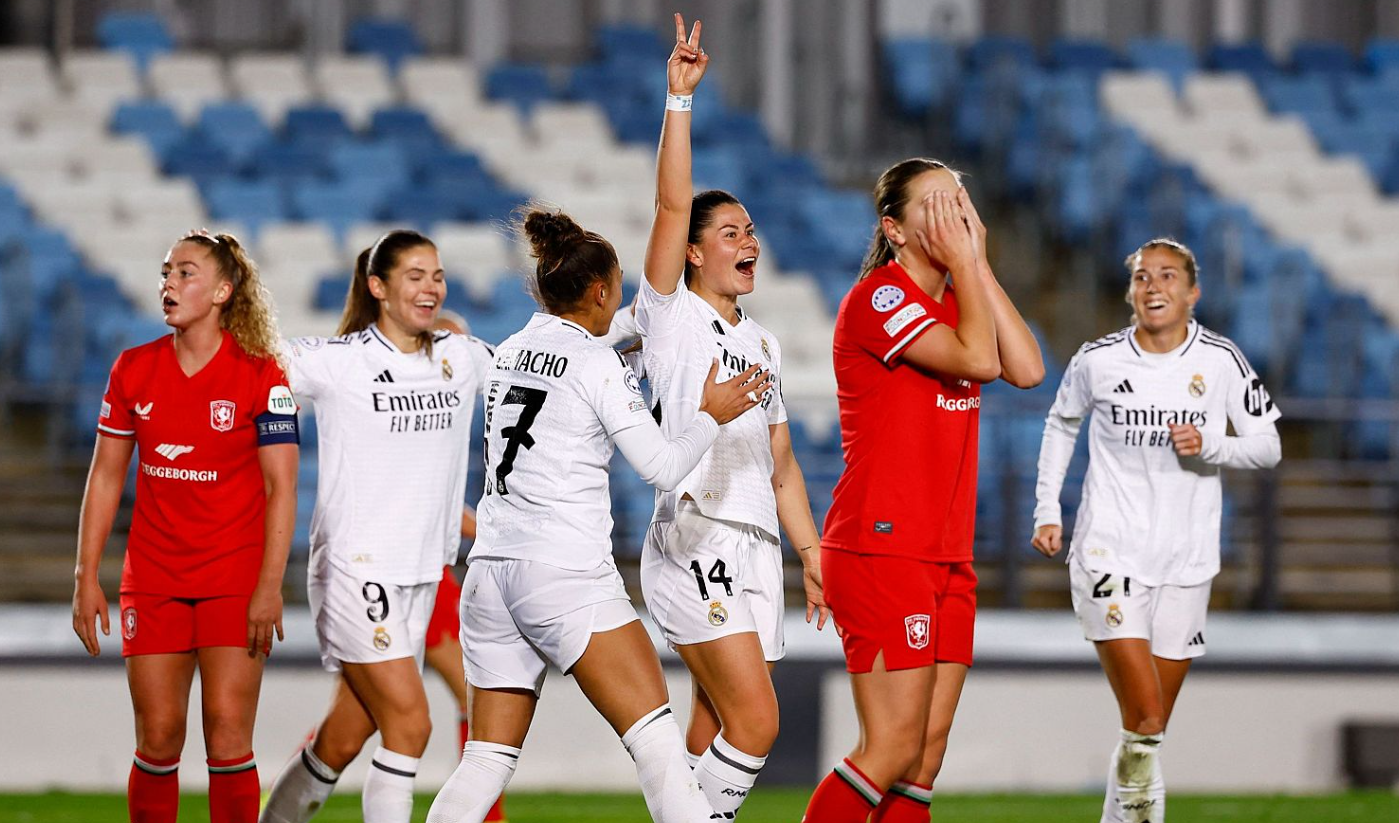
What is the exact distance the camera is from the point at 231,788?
16.9ft

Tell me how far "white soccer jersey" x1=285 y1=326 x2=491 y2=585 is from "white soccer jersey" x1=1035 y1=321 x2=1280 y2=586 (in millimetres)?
2138

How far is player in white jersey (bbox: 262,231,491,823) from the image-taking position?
536cm

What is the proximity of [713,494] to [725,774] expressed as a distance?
0.80 m

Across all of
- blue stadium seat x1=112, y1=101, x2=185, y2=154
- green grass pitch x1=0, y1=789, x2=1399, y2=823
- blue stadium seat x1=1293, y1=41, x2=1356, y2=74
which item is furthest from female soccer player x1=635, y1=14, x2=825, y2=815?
blue stadium seat x1=1293, y1=41, x2=1356, y2=74

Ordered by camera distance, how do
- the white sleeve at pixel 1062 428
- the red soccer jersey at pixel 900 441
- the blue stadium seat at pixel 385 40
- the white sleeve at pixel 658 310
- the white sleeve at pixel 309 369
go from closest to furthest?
1. the red soccer jersey at pixel 900 441
2. the white sleeve at pixel 658 310
3. the white sleeve at pixel 309 369
4. the white sleeve at pixel 1062 428
5. the blue stadium seat at pixel 385 40

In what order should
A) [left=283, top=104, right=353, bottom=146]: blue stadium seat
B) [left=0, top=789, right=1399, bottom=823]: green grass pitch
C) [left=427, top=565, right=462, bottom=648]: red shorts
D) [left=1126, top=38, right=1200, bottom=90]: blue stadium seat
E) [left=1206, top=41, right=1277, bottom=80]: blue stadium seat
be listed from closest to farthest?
[left=427, top=565, right=462, bottom=648]: red shorts
[left=0, top=789, right=1399, bottom=823]: green grass pitch
[left=283, top=104, right=353, bottom=146]: blue stadium seat
[left=1126, top=38, right=1200, bottom=90]: blue stadium seat
[left=1206, top=41, right=1277, bottom=80]: blue stadium seat

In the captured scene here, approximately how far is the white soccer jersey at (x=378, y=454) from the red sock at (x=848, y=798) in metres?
1.61

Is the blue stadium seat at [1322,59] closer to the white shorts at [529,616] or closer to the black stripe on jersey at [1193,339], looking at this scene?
the black stripe on jersey at [1193,339]

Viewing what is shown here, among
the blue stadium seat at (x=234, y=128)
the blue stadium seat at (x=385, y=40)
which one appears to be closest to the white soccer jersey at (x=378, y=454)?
the blue stadium seat at (x=234, y=128)

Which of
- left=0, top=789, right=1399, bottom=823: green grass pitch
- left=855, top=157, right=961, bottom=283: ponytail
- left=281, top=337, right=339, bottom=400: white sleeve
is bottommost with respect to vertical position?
left=0, top=789, right=1399, bottom=823: green grass pitch

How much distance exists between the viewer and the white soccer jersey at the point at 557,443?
440 centimetres

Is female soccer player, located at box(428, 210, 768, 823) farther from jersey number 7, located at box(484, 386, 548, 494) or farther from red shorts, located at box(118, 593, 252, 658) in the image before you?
red shorts, located at box(118, 593, 252, 658)

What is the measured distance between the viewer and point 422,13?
55.8 feet

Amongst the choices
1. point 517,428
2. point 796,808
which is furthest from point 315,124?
point 517,428
